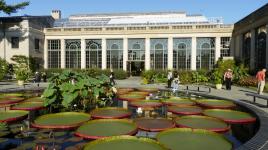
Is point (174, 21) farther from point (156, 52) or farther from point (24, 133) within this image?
point (24, 133)

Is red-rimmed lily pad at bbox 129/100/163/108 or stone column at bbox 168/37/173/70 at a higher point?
stone column at bbox 168/37/173/70

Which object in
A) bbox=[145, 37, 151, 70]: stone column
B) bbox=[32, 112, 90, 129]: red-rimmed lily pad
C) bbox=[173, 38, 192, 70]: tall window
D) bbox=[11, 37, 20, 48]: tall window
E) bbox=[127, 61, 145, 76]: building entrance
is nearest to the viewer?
bbox=[32, 112, 90, 129]: red-rimmed lily pad

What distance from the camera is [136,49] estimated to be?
171 ft

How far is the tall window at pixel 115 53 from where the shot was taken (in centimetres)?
5241

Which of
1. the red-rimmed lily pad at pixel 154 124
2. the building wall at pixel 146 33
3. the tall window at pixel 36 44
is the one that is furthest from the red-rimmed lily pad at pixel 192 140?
the tall window at pixel 36 44

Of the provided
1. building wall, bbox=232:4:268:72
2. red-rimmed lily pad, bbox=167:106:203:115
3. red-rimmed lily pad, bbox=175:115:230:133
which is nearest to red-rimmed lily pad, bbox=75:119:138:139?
red-rimmed lily pad, bbox=175:115:230:133

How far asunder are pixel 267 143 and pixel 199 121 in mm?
3650

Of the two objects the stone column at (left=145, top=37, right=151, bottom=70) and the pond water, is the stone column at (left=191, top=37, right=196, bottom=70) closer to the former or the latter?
the stone column at (left=145, top=37, right=151, bottom=70)

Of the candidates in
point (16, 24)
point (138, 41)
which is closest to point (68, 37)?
point (16, 24)

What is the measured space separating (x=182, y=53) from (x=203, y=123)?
1588 inches

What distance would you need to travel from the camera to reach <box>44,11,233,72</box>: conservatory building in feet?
162

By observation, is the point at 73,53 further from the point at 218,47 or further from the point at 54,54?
the point at 218,47

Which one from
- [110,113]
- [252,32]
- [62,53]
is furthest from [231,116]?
[62,53]

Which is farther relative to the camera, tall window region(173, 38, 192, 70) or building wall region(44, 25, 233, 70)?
tall window region(173, 38, 192, 70)
